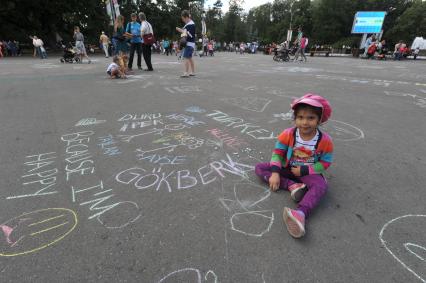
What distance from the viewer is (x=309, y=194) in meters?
2.12

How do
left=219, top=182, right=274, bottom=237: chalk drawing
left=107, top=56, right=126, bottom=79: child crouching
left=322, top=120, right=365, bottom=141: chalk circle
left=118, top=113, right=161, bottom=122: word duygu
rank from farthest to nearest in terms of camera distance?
1. left=107, top=56, right=126, bottom=79: child crouching
2. left=118, top=113, right=161, bottom=122: word duygu
3. left=322, top=120, right=365, bottom=141: chalk circle
4. left=219, top=182, right=274, bottom=237: chalk drawing

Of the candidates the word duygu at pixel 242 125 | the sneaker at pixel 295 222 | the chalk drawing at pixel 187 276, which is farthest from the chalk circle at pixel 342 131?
the chalk drawing at pixel 187 276

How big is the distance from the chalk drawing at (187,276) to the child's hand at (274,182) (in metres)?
0.99

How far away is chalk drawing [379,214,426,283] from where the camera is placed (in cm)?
161

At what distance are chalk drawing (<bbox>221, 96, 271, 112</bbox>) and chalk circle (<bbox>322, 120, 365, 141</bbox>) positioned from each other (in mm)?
1269

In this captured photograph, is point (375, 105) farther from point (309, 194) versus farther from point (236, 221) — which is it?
point (236, 221)

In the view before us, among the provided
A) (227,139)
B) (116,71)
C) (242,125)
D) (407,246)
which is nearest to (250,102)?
(242,125)

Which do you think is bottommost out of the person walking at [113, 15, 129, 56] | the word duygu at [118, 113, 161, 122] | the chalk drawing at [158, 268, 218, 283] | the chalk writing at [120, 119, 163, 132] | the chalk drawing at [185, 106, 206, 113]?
the chalk drawing at [158, 268, 218, 283]

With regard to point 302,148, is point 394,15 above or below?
above

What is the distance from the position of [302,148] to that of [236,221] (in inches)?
34.9

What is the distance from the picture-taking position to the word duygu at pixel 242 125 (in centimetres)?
365

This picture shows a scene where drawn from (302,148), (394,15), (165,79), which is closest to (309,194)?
(302,148)

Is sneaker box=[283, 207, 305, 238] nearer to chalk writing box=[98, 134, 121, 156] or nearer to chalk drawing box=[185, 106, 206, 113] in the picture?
chalk writing box=[98, 134, 121, 156]

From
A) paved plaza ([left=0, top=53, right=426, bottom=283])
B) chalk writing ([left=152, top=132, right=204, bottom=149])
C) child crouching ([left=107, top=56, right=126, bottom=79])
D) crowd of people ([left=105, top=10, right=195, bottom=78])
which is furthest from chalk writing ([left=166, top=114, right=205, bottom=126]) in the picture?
child crouching ([left=107, top=56, right=126, bottom=79])
